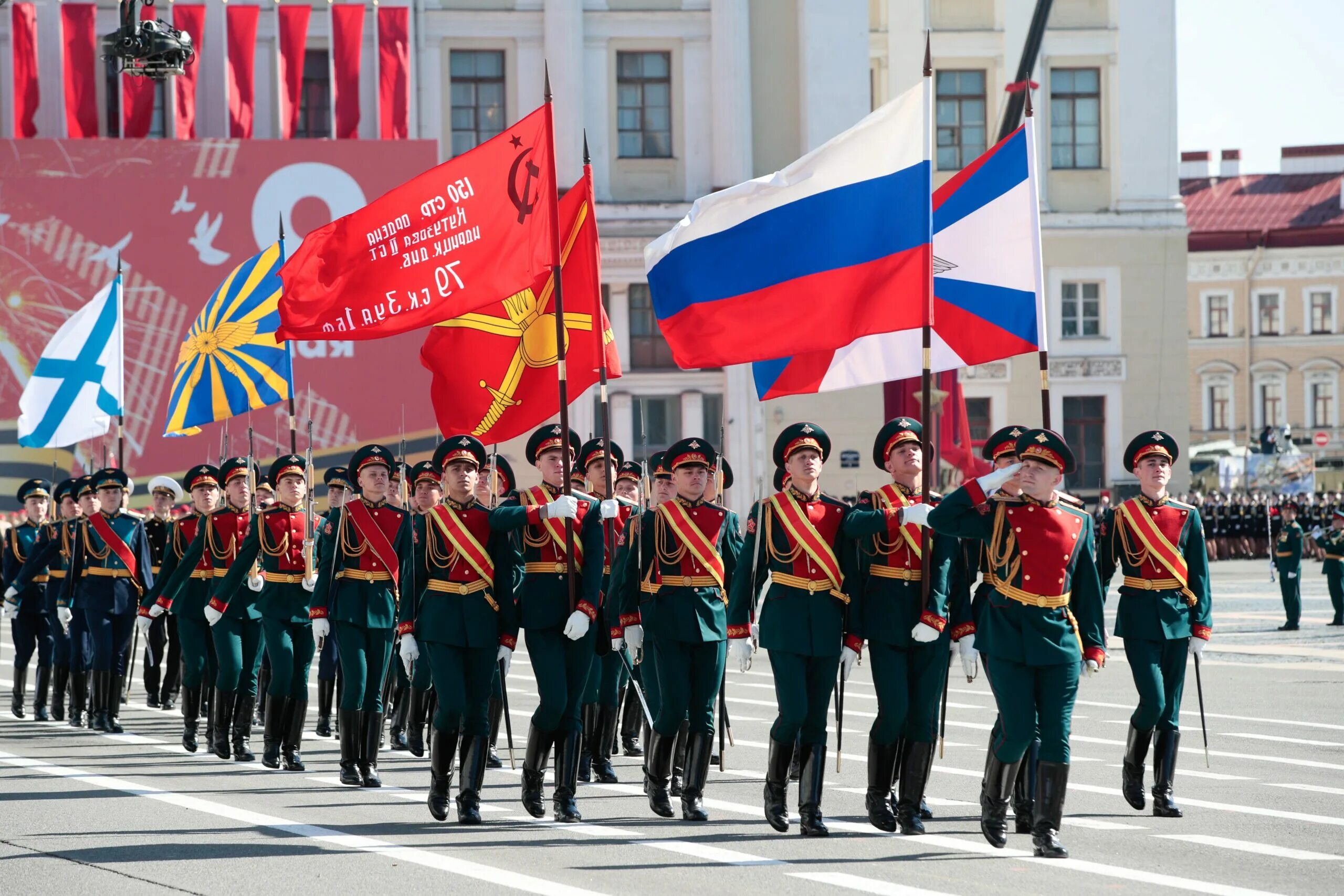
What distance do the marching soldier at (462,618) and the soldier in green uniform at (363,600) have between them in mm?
1184

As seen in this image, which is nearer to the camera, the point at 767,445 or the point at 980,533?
the point at 980,533

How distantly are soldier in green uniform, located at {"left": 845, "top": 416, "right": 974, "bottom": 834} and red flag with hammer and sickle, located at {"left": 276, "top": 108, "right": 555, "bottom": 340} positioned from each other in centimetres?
278

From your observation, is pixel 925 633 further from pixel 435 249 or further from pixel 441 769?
pixel 435 249

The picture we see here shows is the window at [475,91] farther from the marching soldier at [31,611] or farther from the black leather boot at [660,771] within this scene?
the black leather boot at [660,771]

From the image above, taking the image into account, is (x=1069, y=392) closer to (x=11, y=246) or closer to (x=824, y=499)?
(x=11, y=246)

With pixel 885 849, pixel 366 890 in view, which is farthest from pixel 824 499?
pixel 366 890

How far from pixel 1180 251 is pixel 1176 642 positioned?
3548 cm

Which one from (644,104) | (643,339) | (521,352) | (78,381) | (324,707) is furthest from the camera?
(644,104)

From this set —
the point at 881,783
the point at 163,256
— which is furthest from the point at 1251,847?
the point at 163,256

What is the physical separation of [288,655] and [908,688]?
183 inches

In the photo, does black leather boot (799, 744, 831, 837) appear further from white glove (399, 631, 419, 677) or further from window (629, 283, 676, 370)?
window (629, 283, 676, 370)

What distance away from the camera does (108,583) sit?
14977 mm

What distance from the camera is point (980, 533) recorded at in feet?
29.2

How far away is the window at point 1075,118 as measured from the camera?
43.5 m
